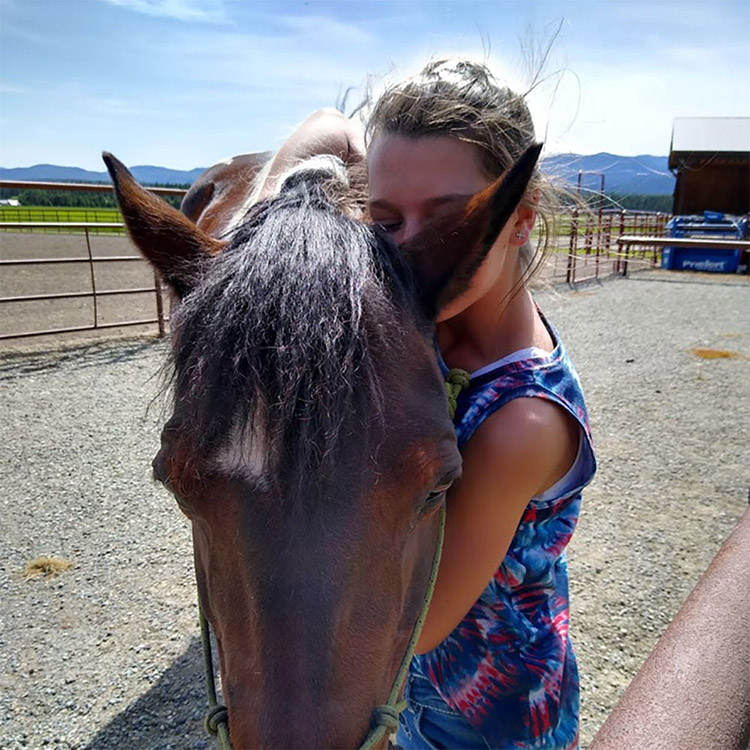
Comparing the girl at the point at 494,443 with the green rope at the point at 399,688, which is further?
the girl at the point at 494,443

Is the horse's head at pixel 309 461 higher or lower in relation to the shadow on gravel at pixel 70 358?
higher

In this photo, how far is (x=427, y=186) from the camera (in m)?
1.40

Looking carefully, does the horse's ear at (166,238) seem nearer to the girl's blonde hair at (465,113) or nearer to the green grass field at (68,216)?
the girl's blonde hair at (465,113)

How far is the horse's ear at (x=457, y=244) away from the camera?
127cm

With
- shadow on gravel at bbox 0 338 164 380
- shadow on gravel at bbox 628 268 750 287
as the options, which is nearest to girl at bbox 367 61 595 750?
shadow on gravel at bbox 0 338 164 380

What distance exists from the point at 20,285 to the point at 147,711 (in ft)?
40.9

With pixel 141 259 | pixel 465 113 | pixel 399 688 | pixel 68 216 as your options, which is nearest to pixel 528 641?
pixel 399 688

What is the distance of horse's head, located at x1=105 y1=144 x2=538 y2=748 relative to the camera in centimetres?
103

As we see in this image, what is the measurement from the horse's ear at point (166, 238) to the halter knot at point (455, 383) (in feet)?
2.03

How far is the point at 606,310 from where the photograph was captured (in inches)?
507

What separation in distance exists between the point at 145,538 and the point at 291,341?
360 cm

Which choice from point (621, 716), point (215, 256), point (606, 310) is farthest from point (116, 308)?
point (621, 716)

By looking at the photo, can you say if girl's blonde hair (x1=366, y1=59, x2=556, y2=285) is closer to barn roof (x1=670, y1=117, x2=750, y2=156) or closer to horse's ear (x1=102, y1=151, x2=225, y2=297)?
horse's ear (x1=102, y1=151, x2=225, y2=297)

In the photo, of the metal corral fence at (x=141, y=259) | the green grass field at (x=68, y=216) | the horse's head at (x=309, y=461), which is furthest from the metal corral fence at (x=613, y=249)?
the green grass field at (x=68, y=216)
